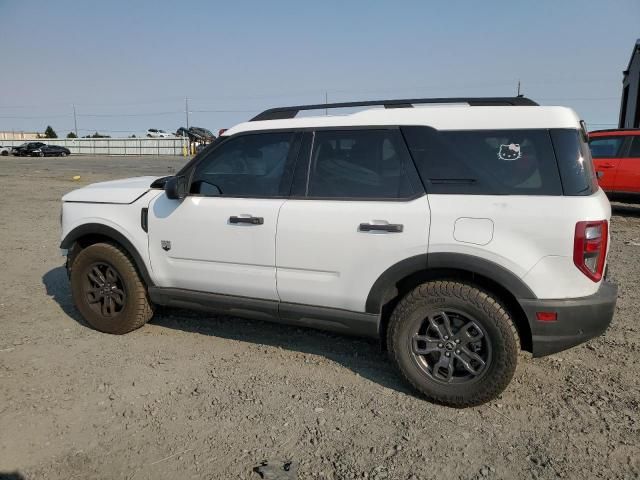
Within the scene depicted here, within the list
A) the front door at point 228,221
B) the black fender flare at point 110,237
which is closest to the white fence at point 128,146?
the black fender flare at point 110,237

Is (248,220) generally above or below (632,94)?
below

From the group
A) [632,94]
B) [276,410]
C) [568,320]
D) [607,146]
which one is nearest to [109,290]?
[276,410]

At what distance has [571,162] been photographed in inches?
112

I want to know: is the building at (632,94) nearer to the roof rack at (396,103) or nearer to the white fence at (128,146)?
the roof rack at (396,103)

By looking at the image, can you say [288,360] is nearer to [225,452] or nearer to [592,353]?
[225,452]

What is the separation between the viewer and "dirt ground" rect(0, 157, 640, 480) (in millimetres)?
2621

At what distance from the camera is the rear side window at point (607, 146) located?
33.6 ft

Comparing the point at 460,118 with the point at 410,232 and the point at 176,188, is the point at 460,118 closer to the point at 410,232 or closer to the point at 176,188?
the point at 410,232

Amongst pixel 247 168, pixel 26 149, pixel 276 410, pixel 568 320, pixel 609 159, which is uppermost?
pixel 26 149

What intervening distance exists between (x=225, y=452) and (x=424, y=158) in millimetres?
2134

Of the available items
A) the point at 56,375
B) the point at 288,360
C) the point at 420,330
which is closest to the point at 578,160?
the point at 420,330

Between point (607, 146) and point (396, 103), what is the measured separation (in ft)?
29.6

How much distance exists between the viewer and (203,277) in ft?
12.6

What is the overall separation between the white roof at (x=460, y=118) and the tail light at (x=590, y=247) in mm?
615
